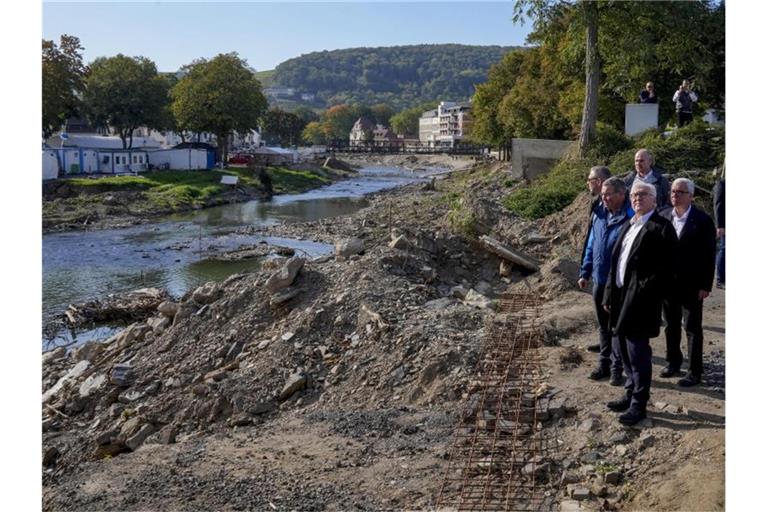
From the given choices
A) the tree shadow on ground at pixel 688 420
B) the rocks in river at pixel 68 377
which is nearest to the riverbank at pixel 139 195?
the rocks in river at pixel 68 377

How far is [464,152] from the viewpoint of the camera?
102375mm

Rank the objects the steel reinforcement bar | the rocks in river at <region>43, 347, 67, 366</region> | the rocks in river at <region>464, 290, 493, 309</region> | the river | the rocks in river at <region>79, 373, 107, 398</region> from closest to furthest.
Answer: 1. the steel reinforcement bar
2. the rocks in river at <region>464, 290, 493, 309</region>
3. the rocks in river at <region>79, 373, 107, 398</region>
4. the rocks in river at <region>43, 347, 67, 366</region>
5. the river

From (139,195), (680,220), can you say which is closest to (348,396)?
(680,220)

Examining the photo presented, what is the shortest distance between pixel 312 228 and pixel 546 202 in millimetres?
16448

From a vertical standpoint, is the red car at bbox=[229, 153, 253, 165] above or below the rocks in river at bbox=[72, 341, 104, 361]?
above

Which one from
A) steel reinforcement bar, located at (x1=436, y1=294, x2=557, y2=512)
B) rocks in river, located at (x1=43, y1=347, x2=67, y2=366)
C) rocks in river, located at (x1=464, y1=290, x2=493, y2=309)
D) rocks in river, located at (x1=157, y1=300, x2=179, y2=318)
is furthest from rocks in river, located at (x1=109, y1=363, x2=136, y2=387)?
steel reinforcement bar, located at (x1=436, y1=294, x2=557, y2=512)

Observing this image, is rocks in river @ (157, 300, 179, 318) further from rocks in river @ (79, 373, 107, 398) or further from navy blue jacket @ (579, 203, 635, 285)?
navy blue jacket @ (579, 203, 635, 285)

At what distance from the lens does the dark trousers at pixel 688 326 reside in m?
7.45

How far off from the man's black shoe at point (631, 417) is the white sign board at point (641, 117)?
17.5m

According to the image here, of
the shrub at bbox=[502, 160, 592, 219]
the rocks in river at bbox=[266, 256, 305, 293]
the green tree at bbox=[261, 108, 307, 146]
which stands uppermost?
the green tree at bbox=[261, 108, 307, 146]

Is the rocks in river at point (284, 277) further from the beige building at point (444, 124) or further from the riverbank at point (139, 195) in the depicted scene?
the beige building at point (444, 124)

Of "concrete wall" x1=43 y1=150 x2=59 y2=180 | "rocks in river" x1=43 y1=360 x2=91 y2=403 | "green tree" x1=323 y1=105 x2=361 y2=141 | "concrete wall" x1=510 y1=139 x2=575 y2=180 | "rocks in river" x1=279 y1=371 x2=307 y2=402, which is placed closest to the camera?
"rocks in river" x1=279 y1=371 x2=307 y2=402

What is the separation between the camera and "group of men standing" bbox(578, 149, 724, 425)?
6387 millimetres

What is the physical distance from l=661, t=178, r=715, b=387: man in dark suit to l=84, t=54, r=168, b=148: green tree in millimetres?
59639
